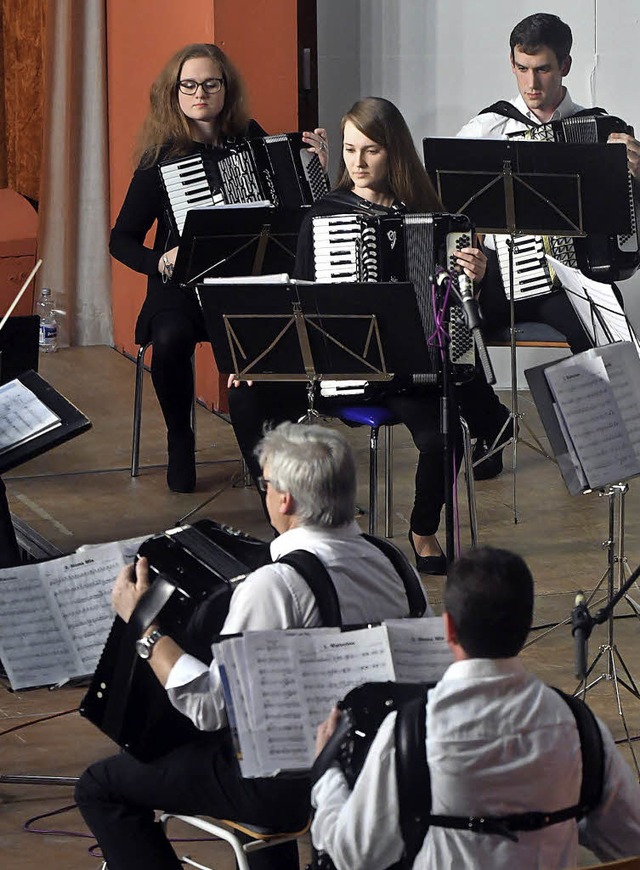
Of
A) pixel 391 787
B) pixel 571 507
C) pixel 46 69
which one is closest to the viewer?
pixel 391 787

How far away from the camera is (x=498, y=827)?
200 centimetres

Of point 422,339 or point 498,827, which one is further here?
point 422,339

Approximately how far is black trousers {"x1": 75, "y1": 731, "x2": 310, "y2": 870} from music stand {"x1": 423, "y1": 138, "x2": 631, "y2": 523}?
104 inches

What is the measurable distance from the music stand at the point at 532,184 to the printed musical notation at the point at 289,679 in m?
2.66

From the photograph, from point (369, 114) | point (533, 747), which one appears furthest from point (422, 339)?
point (533, 747)

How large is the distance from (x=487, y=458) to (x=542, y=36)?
1.57 m

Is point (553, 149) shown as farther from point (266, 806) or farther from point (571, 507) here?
point (266, 806)

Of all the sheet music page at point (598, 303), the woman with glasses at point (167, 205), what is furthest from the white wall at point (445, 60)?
the sheet music page at point (598, 303)

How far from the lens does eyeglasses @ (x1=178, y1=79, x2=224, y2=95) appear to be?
532cm

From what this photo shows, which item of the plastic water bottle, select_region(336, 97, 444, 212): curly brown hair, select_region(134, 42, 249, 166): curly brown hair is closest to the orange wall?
the plastic water bottle

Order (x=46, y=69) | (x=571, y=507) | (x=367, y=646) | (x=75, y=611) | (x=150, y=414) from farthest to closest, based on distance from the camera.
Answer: (x=46, y=69) → (x=150, y=414) → (x=571, y=507) → (x=75, y=611) → (x=367, y=646)

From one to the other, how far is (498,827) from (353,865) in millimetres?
213

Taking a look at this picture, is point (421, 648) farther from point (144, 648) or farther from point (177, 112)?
point (177, 112)

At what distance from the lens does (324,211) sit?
4.63m
